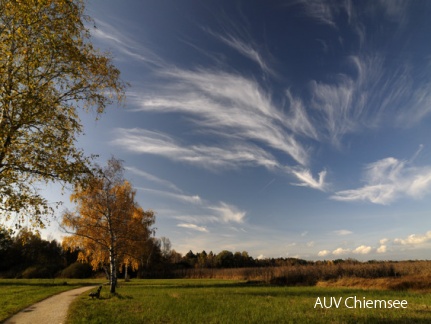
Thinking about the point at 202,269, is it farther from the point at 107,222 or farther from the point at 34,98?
the point at 34,98

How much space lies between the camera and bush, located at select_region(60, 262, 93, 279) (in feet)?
201

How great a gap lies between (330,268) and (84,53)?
1866 inches

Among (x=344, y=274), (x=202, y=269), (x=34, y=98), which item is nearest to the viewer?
(x=34, y=98)

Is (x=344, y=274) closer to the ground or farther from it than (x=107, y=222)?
closer to the ground

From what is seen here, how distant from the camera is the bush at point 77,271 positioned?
6141cm

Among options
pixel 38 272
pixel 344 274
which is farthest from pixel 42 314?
pixel 38 272

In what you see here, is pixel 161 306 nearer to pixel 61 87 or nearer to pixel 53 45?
pixel 61 87

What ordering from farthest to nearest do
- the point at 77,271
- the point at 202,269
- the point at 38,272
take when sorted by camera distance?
the point at 202,269 → the point at 77,271 → the point at 38,272

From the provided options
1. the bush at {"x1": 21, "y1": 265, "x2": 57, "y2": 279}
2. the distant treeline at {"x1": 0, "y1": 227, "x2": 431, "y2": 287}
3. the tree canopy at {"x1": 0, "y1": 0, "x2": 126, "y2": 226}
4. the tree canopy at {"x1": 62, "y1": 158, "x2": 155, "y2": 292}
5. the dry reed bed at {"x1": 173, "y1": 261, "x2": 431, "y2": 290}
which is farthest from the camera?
the bush at {"x1": 21, "y1": 265, "x2": 57, "y2": 279}

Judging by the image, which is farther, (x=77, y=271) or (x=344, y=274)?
(x=77, y=271)

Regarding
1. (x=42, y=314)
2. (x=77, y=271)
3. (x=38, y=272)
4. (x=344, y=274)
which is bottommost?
(x=42, y=314)

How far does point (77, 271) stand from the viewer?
62.1m

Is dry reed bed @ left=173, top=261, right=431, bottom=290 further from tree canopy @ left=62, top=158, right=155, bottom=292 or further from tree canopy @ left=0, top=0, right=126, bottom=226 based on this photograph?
tree canopy @ left=0, top=0, right=126, bottom=226

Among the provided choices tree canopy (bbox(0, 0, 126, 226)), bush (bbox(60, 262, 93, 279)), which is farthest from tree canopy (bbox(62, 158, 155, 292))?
bush (bbox(60, 262, 93, 279))
